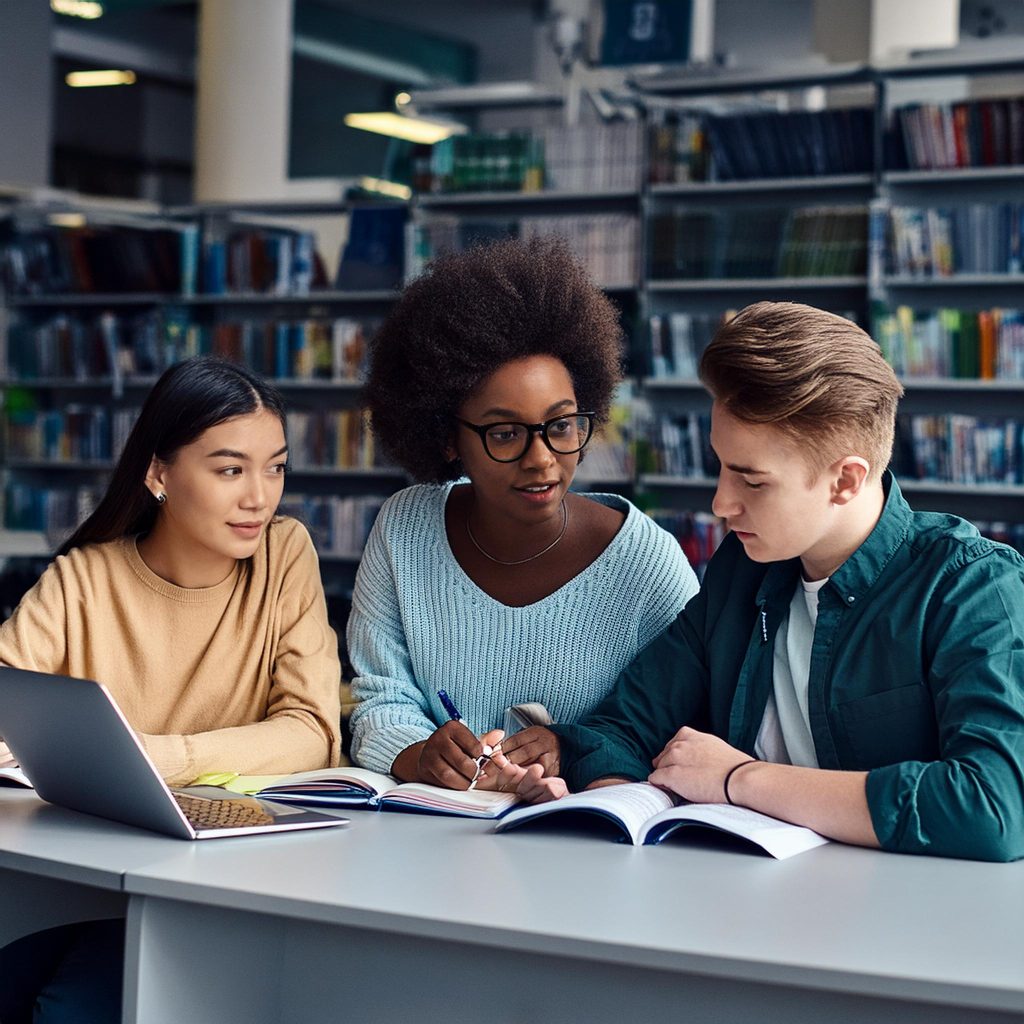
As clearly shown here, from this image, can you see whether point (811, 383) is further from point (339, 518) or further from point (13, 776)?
point (339, 518)

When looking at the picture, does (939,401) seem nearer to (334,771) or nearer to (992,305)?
(992,305)

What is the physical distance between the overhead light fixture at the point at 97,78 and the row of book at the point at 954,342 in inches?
335

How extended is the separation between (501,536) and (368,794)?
0.54 m

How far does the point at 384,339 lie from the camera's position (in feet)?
6.81

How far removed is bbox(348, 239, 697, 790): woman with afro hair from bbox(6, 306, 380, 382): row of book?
13.0 ft

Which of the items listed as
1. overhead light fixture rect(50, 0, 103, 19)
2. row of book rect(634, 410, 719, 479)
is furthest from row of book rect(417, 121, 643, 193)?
overhead light fixture rect(50, 0, 103, 19)

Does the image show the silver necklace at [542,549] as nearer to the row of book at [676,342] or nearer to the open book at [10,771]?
the open book at [10,771]

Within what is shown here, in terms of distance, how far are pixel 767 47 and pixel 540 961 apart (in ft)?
34.3

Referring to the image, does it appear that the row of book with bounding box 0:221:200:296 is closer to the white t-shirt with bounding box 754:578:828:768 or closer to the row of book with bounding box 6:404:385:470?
the row of book with bounding box 6:404:385:470

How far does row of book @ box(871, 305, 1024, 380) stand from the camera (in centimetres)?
477

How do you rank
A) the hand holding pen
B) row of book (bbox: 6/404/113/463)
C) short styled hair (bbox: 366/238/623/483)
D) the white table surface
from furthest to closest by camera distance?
1. row of book (bbox: 6/404/113/463)
2. short styled hair (bbox: 366/238/623/483)
3. the hand holding pen
4. the white table surface

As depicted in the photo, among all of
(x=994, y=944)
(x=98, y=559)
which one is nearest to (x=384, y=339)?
(x=98, y=559)

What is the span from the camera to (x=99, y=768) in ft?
4.45

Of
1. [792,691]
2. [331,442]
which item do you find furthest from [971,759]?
[331,442]
